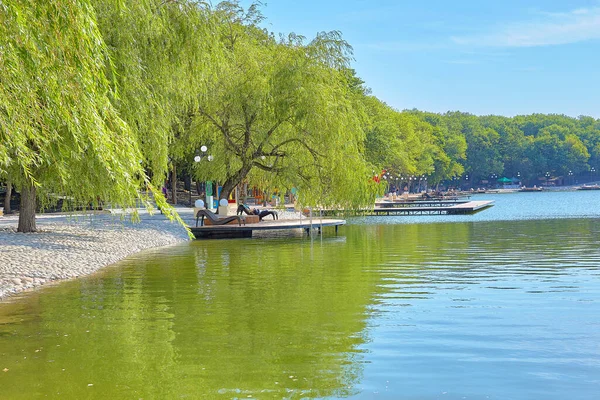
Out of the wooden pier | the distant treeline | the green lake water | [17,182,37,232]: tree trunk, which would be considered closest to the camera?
the green lake water

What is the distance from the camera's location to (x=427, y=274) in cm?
1659

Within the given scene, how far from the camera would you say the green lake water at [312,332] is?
791 centimetres

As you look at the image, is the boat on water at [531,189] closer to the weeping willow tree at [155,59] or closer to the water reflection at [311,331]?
the weeping willow tree at [155,59]

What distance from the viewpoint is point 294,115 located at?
27.3 metres

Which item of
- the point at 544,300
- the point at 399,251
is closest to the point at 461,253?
the point at 399,251

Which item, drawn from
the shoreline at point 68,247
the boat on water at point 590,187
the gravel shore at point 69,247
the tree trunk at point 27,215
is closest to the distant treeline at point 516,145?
the boat on water at point 590,187

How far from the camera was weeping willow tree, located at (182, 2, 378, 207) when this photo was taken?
27.1m

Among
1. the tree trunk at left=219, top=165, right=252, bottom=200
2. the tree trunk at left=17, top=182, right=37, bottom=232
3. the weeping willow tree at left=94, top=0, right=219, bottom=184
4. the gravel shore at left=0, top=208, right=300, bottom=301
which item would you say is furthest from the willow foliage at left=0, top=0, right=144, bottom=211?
the tree trunk at left=219, top=165, right=252, bottom=200

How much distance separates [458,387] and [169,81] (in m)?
13.8

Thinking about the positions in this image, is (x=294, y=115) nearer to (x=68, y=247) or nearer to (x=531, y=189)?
(x=68, y=247)

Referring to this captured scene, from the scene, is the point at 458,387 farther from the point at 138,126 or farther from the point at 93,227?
the point at 93,227

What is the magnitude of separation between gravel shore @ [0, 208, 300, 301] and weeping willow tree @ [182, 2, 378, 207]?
176 inches

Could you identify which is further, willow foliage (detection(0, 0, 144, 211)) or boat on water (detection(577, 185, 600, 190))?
boat on water (detection(577, 185, 600, 190))

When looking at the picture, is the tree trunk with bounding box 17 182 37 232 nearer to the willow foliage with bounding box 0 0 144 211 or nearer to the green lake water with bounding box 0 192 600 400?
the green lake water with bounding box 0 192 600 400
